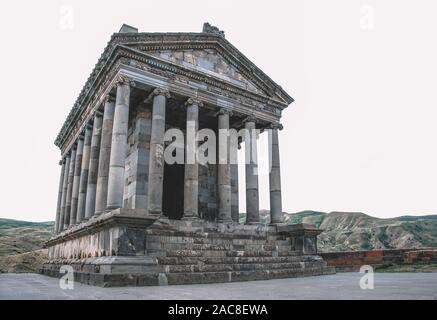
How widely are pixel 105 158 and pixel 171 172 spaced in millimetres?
6285

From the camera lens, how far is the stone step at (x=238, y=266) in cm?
1115

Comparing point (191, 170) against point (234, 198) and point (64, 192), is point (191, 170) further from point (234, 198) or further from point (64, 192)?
point (64, 192)

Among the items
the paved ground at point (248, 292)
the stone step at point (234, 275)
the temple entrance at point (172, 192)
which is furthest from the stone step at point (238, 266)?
the temple entrance at point (172, 192)

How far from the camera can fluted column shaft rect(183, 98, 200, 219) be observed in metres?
15.3

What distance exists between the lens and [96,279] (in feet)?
32.2

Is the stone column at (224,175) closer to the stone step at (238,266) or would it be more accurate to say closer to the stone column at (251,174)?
the stone column at (251,174)

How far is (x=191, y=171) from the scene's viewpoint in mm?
15938

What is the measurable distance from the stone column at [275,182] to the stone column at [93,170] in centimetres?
978

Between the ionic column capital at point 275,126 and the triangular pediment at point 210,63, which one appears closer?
the triangular pediment at point 210,63

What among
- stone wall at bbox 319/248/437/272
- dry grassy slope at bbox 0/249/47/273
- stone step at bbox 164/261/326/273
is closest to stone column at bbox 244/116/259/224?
stone step at bbox 164/261/326/273

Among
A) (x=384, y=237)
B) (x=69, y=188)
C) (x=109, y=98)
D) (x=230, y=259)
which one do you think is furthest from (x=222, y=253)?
(x=384, y=237)
